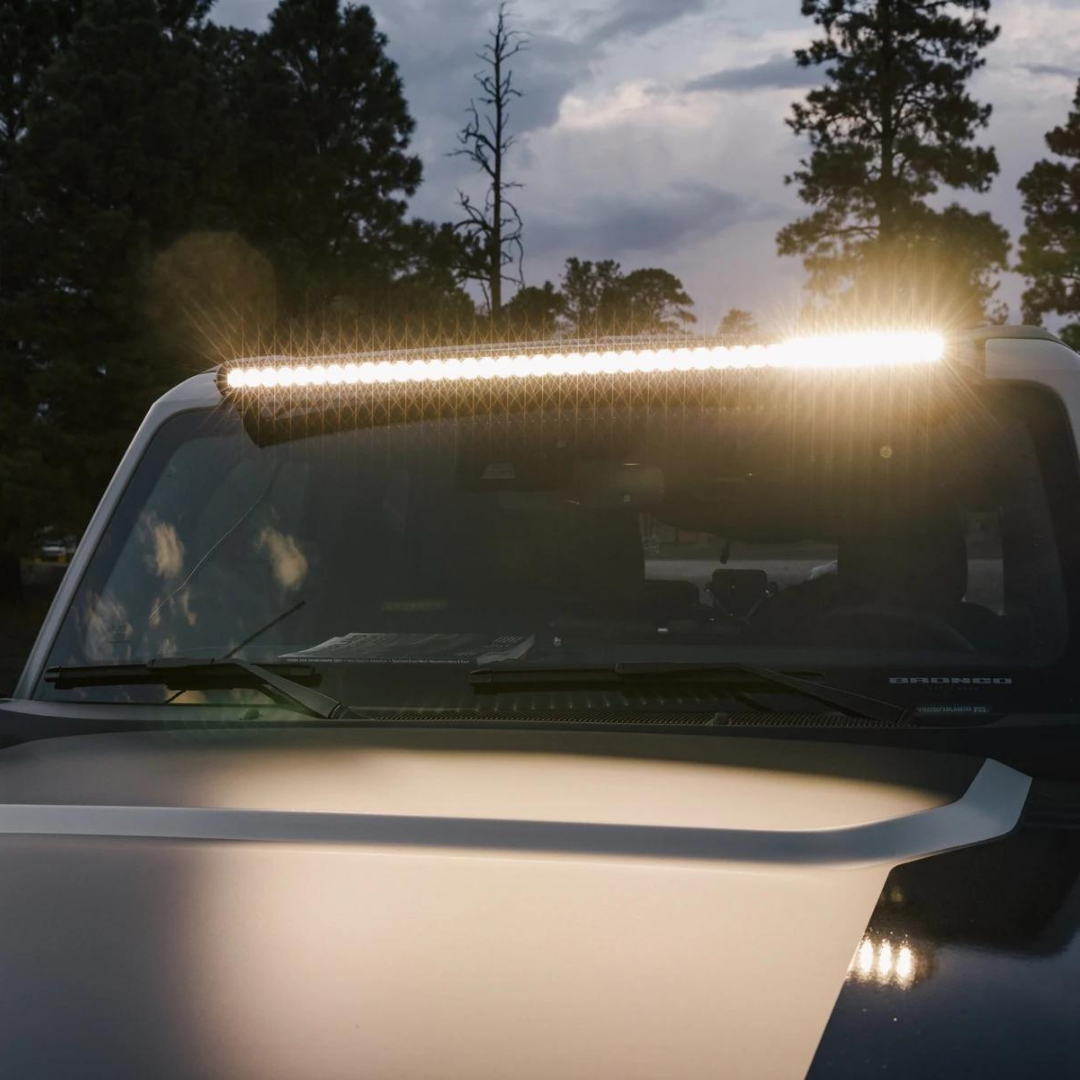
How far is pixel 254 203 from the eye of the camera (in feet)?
118

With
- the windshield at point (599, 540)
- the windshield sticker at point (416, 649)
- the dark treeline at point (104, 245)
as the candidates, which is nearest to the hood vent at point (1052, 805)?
the windshield at point (599, 540)

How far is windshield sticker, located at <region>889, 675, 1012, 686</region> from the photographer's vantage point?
2215 mm

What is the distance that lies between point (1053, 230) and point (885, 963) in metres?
62.9

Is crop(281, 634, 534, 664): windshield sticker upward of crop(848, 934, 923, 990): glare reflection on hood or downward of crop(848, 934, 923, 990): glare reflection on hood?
upward

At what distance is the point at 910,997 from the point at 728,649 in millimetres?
1195

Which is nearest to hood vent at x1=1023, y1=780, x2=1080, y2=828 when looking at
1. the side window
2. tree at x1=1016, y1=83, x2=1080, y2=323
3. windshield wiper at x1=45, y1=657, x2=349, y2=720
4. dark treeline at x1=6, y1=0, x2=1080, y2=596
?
the side window

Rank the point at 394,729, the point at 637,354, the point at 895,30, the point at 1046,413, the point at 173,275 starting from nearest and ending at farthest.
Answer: the point at 394,729 < the point at 1046,413 < the point at 637,354 < the point at 173,275 < the point at 895,30

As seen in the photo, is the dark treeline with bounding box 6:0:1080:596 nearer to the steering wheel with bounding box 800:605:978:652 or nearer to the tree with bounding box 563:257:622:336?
the steering wheel with bounding box 800:605:978:652

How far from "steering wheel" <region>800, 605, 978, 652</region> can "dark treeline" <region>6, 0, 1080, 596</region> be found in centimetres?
1097

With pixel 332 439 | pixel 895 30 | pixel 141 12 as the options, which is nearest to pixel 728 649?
pixel 332 439

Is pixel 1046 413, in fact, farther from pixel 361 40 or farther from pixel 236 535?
pixel 361 40

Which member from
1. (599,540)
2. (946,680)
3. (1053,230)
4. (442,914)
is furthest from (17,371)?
(1053,230)

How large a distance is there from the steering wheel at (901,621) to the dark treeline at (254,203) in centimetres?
1097

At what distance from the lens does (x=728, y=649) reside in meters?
2.37
